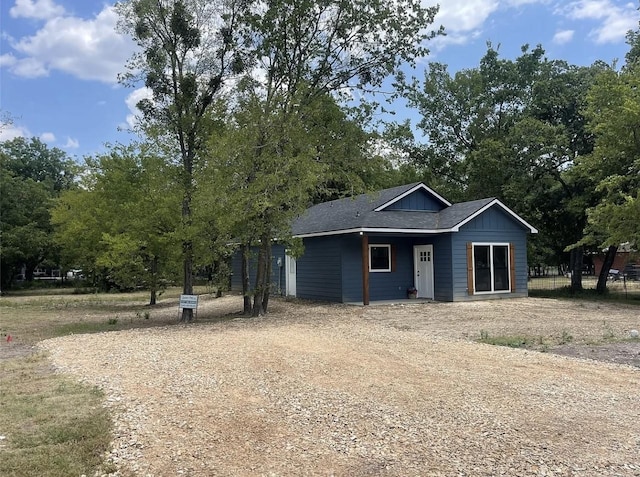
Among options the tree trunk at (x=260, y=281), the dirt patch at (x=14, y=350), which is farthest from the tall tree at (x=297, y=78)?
the dirt patch at (x=14, y=350)

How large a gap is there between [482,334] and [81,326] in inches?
387

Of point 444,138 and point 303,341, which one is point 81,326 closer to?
point 303,341

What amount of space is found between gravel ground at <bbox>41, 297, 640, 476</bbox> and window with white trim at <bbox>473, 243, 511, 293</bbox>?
7.73 meters

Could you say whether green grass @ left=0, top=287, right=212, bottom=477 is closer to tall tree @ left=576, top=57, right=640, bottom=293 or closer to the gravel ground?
the gravel ground

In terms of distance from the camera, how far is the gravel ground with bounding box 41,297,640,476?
3928 millimetres

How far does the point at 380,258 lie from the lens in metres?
18.0

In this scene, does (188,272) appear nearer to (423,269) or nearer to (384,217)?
(384,217)

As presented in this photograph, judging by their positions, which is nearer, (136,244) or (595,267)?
(136,244)

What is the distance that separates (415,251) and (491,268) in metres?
2.63

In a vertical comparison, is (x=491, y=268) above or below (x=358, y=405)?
above

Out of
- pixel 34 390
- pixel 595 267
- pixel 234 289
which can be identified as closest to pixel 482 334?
pixel 34 390

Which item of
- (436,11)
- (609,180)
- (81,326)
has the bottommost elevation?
(81,326)

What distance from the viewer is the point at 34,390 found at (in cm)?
616

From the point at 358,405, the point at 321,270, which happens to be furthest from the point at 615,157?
the point at 358,405
